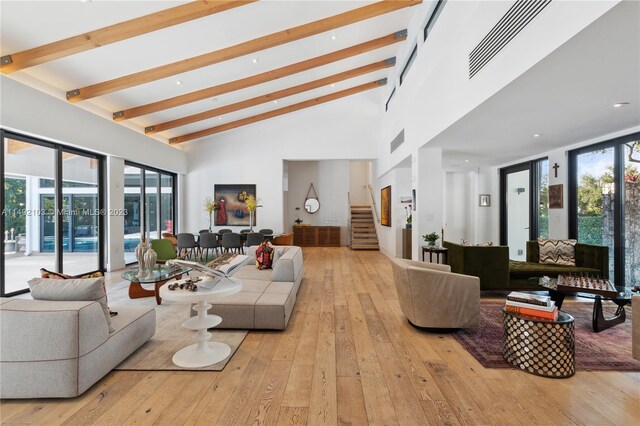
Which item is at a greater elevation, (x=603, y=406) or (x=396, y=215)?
(x=396, y=215)

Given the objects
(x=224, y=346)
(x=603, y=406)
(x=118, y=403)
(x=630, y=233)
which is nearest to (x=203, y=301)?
(x=224, y=346)

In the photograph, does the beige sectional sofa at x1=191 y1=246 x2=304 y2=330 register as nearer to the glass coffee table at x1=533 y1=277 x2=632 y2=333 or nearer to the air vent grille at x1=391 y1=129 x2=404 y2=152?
the glass coffee table at x1=533 y1=277 x2=632 y2=333

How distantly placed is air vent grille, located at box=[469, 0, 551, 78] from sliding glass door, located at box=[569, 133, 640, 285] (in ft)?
9.85

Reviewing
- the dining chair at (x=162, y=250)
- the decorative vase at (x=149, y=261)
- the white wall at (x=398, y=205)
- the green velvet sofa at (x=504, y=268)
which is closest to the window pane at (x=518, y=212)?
the white wall at (x=398, y=205)

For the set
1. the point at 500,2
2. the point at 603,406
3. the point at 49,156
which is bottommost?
the point at 603,406

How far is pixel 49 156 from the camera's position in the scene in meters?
5.71

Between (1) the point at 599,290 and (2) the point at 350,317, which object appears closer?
(1) the point at 599,290

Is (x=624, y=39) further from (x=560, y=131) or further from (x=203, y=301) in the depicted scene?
(x=203, y=301)

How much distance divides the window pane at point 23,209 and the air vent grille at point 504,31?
23.2 ft

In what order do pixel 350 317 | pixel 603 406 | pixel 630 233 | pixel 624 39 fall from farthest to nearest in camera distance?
pixel 630 233
pixel 350 317
pixel 624 39
pixel 603 406

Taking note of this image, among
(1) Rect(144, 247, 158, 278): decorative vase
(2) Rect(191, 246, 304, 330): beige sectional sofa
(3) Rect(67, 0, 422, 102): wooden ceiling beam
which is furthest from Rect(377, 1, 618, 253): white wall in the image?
(1) Rect(144, 247, 158, 278): decorative vase

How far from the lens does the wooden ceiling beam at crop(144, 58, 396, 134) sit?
27.3 ft

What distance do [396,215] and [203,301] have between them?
6.80 meters

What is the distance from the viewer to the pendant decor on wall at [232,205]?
34.4ft
